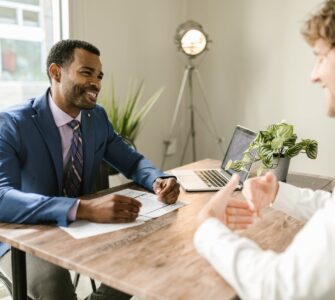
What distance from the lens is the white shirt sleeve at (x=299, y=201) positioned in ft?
4.23

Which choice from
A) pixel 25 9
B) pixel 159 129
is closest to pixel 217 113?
pixel 159 129

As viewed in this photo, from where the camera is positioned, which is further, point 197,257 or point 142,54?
point 142,54

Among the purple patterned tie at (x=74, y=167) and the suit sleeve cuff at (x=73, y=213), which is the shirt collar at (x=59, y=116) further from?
the suit sleeve cuff at (x=73, y=213)

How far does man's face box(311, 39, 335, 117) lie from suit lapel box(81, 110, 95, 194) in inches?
39.4

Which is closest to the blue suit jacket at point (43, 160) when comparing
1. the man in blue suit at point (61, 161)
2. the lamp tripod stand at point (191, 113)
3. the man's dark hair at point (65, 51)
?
the man in blue suit at point (61, 161)

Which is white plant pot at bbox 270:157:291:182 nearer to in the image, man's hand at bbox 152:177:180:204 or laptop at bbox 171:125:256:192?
laptop at bbox 171:125:256:192

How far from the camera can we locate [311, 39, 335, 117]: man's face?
934mm

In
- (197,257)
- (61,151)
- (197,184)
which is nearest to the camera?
(197,257)

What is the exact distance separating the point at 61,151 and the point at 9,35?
1.23 meters

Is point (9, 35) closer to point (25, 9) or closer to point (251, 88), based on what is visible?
point (25, 9)

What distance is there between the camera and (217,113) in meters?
3.62

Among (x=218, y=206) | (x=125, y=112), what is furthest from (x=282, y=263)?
(x=125, y=112)

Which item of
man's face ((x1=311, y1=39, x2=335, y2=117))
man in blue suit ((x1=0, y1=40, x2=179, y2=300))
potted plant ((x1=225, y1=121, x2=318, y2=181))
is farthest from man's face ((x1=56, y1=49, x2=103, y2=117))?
man's face ((x1=311, y1=39, x2=335, y2=117))

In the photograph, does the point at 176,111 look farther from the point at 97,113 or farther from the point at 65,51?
the point at 65,51
